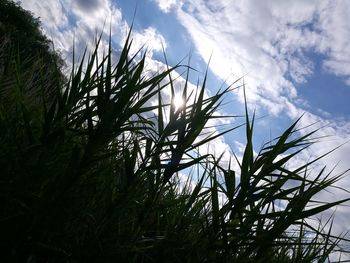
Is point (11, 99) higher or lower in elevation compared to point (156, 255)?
higher

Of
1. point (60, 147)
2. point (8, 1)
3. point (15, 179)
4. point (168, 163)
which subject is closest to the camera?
point (15, 179)

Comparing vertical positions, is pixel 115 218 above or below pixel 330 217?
below

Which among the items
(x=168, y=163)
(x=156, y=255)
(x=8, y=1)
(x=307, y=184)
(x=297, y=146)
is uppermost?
(x=8, y=1)

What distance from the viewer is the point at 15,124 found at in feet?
7.04

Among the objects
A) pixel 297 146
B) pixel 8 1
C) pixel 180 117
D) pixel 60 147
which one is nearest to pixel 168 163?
pixel 180 117

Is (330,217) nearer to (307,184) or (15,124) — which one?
(307,184)

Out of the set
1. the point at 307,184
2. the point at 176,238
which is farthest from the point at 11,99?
the point at 307,184

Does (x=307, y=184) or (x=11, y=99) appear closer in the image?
(x=307, y=184)

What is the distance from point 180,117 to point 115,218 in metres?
0.67

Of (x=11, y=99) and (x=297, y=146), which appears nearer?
(x=297, y=146)

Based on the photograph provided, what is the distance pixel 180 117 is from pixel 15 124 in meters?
0.92

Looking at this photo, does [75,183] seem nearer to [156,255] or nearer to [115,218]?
[115,218]

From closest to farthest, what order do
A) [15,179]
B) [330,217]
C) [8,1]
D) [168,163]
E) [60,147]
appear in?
[15,179]
[60,147]
[168,163]
[330,217]
[8,1]

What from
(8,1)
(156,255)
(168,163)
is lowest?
(156,255)
